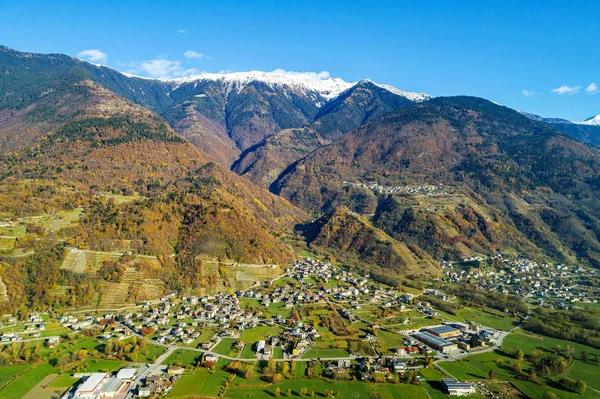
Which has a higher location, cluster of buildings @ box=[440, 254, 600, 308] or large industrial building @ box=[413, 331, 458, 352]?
cluster of buildings @ box=[440, 254, 600, 308]

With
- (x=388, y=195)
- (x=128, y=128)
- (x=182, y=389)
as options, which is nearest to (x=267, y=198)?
(x=388, y=195)

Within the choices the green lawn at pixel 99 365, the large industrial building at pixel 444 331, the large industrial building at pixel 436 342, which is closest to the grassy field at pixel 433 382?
the large industrial building at pixel 436 342

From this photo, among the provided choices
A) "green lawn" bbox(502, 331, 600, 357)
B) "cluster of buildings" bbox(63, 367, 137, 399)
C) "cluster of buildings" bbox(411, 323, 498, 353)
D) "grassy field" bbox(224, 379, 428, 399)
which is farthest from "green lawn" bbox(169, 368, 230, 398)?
"green lawn" bbox(502, 331, 600, 357)

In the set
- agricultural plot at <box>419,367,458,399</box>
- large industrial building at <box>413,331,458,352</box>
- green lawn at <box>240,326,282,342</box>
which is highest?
large industrial building at <box>413,331,458,352</box>

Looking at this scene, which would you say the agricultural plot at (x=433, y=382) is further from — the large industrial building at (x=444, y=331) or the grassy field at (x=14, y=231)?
the grassy field at (x=14, y=231)

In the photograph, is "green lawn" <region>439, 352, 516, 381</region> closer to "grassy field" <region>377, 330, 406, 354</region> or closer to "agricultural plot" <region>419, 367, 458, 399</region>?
"agricultural plot" <region>419, 367, 458, 399</region>

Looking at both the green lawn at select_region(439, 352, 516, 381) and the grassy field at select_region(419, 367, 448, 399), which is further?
the green lawn at select_region(439, 352, 516, 381)
